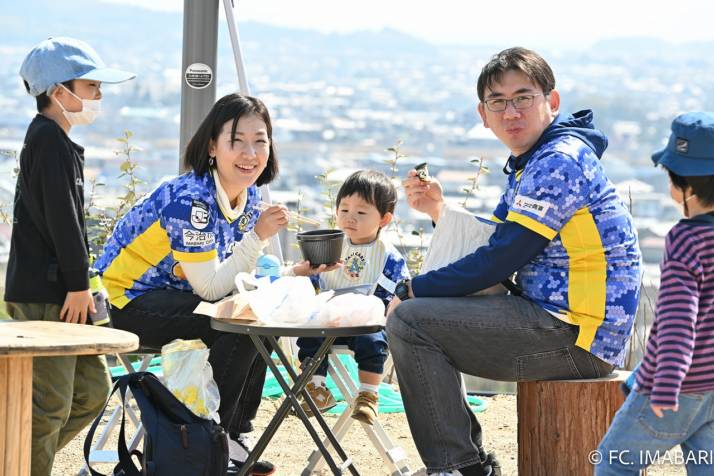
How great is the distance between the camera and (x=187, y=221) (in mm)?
3865

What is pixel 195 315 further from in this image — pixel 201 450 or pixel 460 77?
pixel 460 77

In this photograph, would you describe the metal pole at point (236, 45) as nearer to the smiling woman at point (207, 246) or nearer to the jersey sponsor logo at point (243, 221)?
the smiling woman at point (207, 246)

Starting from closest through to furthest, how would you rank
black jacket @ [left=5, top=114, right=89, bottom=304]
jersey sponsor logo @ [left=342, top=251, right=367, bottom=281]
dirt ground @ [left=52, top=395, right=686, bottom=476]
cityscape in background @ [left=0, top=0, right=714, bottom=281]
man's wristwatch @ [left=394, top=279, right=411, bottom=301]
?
black jacket @ [left=5, top=114, right=89, bottom=304] → man's wristwatch @ [left=394, top=279, right=411, bottom=301] → jersey sponsor logo @ [left=342, top=251, right=367, bottom=281] → dirt ground @ [left=52, top=395, right=686, bottom=476] → cityscape in background @ [left=0, top=0, right=714, bottom=281]

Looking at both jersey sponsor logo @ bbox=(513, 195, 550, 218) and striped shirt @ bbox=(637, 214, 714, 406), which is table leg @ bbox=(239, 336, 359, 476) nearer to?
jersey sponsor logo @ bbox=(513, 195, 550, 218)

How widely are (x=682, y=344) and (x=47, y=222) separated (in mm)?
2034

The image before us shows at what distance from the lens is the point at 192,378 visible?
3.73 meters

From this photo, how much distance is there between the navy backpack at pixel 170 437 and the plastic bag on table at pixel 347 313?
53 centimetres

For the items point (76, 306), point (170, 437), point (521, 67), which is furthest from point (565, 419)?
point (76, 306)

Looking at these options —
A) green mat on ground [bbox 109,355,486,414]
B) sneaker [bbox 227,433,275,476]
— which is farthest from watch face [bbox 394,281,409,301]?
green mat on ground [bbox 109,355,486,414]

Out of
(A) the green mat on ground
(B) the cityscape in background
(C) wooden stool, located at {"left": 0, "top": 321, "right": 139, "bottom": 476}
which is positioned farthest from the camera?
(B) the cityscape in background

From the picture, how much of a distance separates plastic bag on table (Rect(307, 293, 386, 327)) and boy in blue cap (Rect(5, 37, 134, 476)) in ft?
2.62

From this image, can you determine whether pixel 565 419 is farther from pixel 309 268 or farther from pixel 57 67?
pixel 57 67

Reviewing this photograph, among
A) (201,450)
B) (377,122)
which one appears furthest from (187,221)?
(377,122)

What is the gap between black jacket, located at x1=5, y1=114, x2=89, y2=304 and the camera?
353cm
